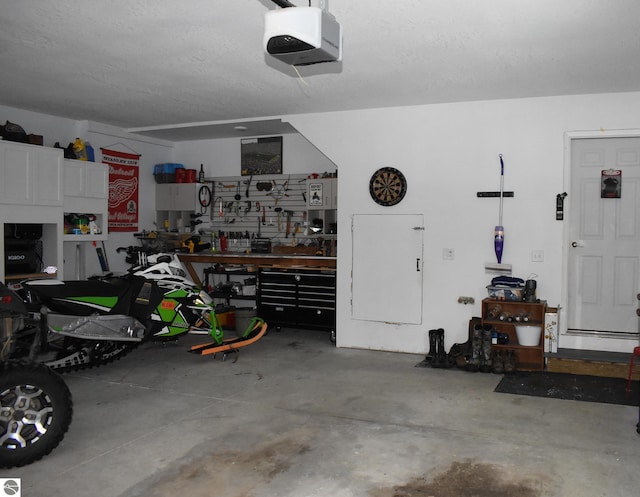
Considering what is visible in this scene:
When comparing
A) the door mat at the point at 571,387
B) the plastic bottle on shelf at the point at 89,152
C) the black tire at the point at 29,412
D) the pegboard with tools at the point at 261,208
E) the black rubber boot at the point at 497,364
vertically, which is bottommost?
the door mat at the point at 571,387

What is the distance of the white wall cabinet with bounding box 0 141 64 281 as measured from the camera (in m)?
5.78

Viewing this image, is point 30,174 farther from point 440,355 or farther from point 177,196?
point 440,355

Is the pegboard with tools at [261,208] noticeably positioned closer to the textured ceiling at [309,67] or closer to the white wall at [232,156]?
the white wall at [232,156]

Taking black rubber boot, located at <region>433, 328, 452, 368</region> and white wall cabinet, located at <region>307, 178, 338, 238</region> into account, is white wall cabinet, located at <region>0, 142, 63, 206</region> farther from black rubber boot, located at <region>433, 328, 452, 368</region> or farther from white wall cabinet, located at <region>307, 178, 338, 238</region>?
black rubber boot, located at <region>433, 328, 452, 368</region>

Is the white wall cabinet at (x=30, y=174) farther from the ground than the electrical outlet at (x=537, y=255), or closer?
farther from the ground

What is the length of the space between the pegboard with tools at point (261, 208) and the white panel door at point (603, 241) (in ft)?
11.2

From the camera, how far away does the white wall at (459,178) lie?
18.5 ft

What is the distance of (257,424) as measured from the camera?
13.1 feet

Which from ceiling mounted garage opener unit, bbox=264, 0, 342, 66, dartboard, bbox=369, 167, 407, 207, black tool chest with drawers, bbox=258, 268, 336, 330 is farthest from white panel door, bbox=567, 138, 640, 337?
ceiling mounted garage opener unit, bbox=264, 0, 342, 66

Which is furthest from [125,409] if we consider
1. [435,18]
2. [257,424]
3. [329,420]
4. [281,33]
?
[435,18]

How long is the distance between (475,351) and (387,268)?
4.52 ft

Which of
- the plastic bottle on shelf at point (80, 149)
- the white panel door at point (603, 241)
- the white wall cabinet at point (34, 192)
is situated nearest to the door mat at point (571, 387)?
the white panel door at point (603, 241)

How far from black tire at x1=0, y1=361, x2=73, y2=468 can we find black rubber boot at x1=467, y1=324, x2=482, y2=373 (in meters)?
3.67

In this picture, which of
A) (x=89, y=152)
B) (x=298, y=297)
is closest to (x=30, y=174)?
(x=89, y=152)
